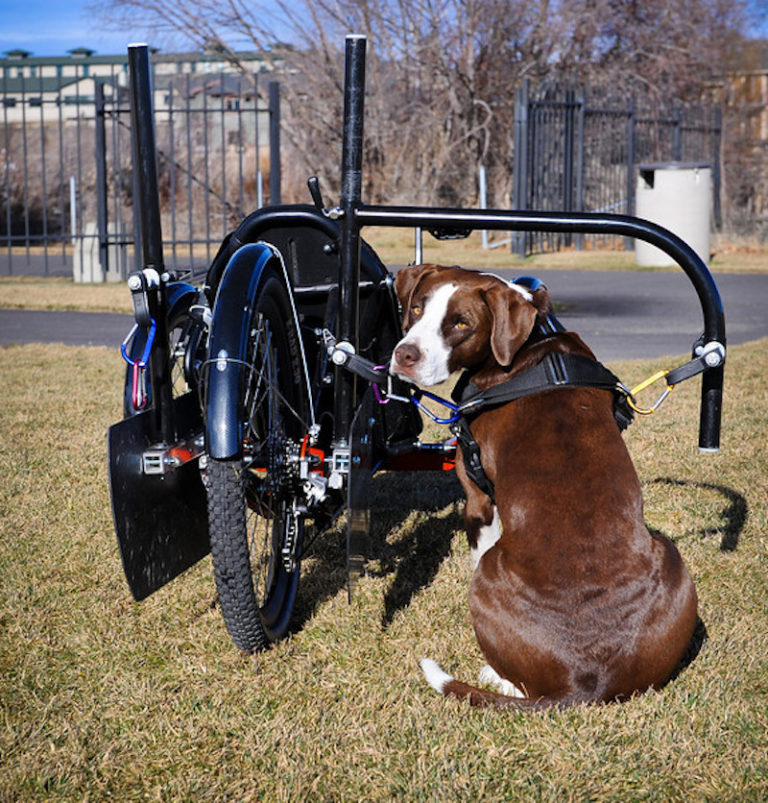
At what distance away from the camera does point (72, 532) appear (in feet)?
14.3

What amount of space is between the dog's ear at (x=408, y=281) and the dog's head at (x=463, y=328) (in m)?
0.17

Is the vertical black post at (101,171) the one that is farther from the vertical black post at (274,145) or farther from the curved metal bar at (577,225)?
the curved metal bar at (577,225)

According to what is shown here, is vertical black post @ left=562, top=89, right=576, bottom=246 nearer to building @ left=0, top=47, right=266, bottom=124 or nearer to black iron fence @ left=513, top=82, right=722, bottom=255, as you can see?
black iron fence @ left=513, top=82, right=722, bottom=255

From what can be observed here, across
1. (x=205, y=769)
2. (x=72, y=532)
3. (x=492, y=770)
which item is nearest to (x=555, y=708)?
(x=492, y=770)

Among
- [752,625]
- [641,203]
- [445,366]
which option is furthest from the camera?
[641,203]

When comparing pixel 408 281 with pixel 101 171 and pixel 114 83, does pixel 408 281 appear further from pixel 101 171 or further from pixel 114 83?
pixel 114 83

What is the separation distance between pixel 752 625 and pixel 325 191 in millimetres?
23894

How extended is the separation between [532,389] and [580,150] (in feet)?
57.7

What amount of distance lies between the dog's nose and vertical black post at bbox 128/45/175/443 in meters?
0.70

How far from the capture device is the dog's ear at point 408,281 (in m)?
3.41

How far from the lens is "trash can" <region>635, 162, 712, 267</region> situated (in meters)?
17.5

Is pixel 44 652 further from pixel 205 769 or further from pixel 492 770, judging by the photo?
pixel 492 770

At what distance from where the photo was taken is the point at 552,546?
278 centimetres

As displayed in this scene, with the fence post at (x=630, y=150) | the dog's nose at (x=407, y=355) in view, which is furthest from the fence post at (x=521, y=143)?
the dog's nose at (x=407, y=355)
